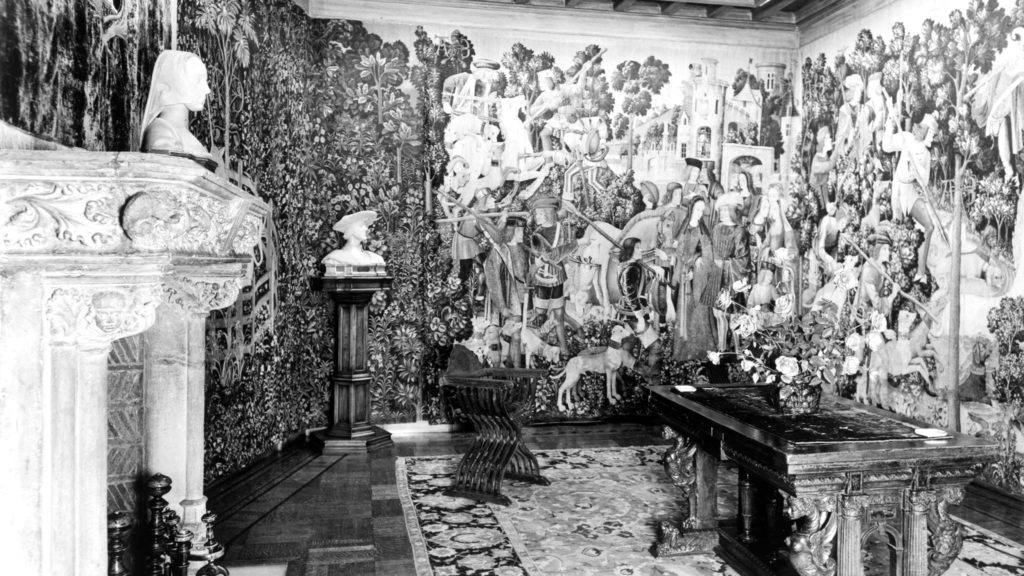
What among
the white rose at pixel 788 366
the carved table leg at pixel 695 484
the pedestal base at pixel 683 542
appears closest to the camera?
the white rose at pixel 788 366

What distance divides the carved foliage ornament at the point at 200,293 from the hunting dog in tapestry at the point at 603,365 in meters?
4.94

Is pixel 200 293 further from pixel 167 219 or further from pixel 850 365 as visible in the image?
pixel 850 365

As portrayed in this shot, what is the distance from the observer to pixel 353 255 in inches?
269

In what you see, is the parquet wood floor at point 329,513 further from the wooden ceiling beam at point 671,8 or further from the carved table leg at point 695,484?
the wooden ceiling beam at point 671,8

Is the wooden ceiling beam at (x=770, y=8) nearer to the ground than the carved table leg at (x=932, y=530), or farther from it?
farther from it

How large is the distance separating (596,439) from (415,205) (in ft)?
9.98

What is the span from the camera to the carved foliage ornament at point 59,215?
6.71ft

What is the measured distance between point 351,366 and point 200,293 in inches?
147

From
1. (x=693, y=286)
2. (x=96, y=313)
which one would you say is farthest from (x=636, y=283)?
(x=96, y=313)

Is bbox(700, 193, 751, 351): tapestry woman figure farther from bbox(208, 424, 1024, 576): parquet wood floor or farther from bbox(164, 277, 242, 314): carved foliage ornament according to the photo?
bbox(164, 277, 242, 314): carved foliage ornament

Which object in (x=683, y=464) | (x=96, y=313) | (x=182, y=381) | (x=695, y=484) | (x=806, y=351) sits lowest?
(x=695, y=484)

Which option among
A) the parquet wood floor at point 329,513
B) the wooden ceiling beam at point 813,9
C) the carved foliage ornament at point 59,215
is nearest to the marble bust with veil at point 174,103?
the carved foliage ornament at point 59,215

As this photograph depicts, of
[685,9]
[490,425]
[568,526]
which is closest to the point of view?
[568,526]

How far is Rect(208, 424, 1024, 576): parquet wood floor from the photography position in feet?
13.7
